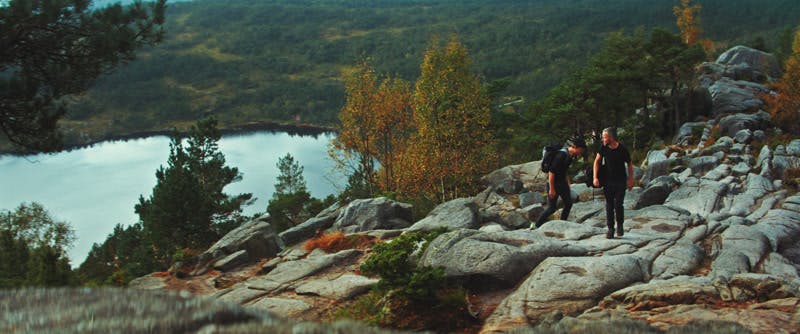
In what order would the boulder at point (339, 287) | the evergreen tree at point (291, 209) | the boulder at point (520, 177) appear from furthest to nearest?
the evergreen tree at point (291, 209)
the boulder at point (520, 177)
the boulder at point (339, 287)

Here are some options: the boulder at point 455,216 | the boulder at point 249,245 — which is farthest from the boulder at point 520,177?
the boulder at point 249,245

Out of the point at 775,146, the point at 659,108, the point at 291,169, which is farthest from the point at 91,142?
the point at 775,146

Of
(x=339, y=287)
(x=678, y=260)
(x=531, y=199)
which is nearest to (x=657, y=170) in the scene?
(x=531, y=199)

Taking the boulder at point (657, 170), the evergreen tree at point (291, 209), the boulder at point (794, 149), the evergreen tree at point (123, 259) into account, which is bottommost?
the evergreen tree at point (123, 259)

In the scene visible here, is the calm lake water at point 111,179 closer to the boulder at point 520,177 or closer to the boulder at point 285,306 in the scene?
the boulder at point 520,177

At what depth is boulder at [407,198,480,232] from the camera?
737 inches

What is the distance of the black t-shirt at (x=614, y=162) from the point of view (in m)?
12.2

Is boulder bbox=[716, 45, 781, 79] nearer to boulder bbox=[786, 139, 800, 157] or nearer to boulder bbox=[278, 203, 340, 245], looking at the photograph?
boulder bbox=[786, 139, 800, 157]

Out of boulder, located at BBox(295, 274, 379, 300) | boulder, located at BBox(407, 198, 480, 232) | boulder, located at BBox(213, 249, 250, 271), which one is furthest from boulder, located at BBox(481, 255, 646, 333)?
boulder, located at BBox(213, 249, 250, 271)

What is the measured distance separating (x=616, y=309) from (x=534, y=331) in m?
5.99

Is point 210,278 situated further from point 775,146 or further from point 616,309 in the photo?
point 775,146

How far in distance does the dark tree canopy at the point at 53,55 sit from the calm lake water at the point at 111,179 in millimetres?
58031

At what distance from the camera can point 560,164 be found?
1369cm

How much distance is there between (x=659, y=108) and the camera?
2062 inches
